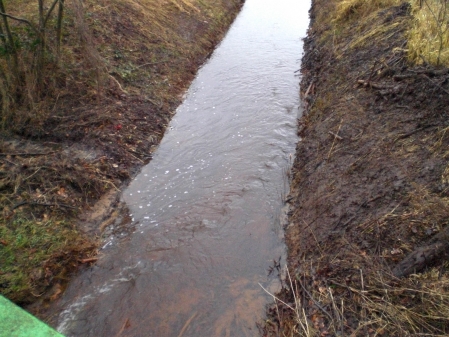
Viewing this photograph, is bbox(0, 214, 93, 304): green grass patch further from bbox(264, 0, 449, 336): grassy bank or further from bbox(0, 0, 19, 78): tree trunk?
bbox(0, 0, 19, 78): tree trunk

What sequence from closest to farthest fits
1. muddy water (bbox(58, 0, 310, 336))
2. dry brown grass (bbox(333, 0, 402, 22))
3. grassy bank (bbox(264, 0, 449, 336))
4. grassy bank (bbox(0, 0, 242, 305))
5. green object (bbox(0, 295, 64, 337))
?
green object (bbox(0, 295, 64, 337)) < grassy bank (bbox(264, 0, 449, 336)) < muddy water (bbox(58, 0, 310, 336)) < grassy bank (bbox(0, 0, 242, 305)) < dry brown grass (bbox(333, 0, 402, 22))

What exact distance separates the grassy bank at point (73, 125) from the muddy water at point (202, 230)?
0.44 metres

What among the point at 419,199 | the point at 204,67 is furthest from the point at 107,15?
the point at 419,199

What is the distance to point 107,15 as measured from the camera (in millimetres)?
11023

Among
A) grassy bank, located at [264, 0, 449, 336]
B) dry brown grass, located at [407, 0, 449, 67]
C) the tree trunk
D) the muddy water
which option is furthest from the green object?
dry brown grass, located at [407, 0, 449, 67]

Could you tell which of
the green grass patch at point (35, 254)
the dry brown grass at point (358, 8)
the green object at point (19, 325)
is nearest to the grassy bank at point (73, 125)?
the green grass patch at point (35, 254)

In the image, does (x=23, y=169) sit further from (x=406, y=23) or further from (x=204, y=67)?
(x=406, y=23)

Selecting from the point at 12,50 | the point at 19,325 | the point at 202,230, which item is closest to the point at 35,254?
the point at 19,325

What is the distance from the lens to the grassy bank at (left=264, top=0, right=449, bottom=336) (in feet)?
12.7

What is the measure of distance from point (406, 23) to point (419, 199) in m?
5.98

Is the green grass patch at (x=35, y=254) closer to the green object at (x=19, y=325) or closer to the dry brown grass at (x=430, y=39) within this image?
the green object at (x=19, y=325)

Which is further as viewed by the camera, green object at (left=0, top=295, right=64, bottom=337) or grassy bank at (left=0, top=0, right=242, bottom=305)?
grassy bank at (left=0, top=0, right=242, bottom=305)

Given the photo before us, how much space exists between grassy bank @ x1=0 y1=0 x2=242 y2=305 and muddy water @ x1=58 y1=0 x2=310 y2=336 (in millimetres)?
443

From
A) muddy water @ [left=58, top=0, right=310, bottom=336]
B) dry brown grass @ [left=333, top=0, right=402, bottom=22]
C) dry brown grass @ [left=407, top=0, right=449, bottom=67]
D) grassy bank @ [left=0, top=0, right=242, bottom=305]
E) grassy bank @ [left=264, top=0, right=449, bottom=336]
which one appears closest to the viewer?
grassy bank @ [left=264, top=0, right=449, bottom=336]
